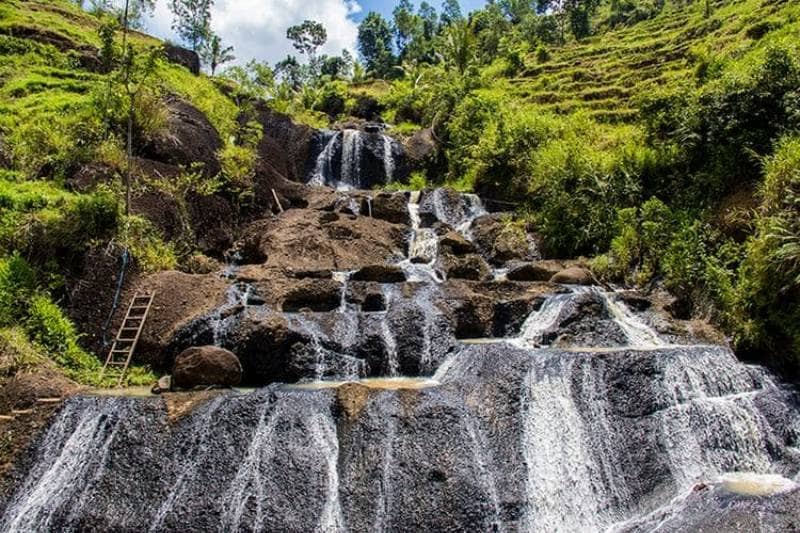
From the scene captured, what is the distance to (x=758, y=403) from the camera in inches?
388

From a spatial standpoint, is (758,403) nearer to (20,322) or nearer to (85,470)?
(85,470)

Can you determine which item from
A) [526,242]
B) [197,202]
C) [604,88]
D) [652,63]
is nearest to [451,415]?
[526,242]

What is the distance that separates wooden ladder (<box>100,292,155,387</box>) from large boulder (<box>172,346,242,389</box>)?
1.76 m

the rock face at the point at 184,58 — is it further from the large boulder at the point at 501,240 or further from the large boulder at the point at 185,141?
the large boulder at the point at 501,240

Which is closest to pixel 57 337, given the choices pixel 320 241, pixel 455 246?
pixel 320 241

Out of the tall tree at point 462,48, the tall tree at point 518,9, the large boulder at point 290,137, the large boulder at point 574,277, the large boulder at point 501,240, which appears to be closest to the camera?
the large boulder at point 574,277

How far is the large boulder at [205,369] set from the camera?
11047 millimetres

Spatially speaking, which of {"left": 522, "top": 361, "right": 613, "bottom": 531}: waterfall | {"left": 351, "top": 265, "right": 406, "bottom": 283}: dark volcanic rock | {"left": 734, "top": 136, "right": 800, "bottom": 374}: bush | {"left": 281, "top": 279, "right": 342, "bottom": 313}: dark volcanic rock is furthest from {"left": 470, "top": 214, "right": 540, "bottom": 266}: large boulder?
{"left": 522, "top": 361, "right": 613, "bottom": 531}: waterfall

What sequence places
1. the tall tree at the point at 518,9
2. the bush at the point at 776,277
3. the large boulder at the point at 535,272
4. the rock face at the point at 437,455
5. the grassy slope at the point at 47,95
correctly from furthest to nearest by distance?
1. the tall tree at the point at 518,9
2. the large boulder at the point at 535,272
3. the grassy slope at the point at 47,95
4. the bush at the point at 776,277
5. the rock face at the point at 437,455

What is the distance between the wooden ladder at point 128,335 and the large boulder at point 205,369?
1.76 meters

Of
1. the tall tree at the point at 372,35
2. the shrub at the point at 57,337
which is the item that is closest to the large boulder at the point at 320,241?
the shrub at the point at 57,337

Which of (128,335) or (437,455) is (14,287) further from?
(437,455)

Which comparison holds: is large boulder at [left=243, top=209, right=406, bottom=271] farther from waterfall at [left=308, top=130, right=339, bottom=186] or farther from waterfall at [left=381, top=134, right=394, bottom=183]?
waterfall at [left=381, top=134, right=394, bottom=183]

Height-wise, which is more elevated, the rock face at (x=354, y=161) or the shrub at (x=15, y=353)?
the rock face at (x=354, y=161)
